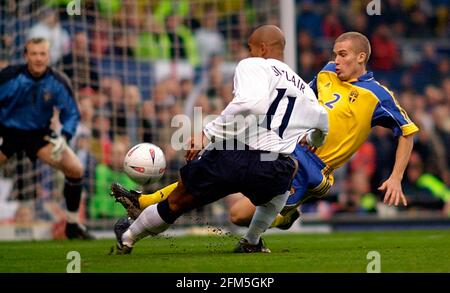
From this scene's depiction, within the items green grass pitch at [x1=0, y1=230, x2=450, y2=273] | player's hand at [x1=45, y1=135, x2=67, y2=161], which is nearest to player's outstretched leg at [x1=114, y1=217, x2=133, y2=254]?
green grass pitch at [x1=0, y1=230, x2=450, y2=273]

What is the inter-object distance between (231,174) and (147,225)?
Result: 2.46 ft

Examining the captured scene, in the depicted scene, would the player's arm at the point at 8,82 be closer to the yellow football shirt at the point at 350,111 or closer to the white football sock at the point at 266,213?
the yellow football shirt at the point at 350,111

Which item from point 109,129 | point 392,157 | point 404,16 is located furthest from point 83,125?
point 404,16

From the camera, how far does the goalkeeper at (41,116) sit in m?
11.6

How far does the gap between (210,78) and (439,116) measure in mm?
4462

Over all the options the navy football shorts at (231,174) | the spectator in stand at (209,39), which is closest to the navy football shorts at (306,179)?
the navy football shorts at (231,174)

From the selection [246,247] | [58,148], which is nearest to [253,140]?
[246,247]

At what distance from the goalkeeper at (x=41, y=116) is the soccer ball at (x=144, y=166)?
11.1ft

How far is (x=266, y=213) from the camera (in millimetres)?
7906

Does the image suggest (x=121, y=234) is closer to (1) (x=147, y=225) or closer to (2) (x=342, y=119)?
(1) (x=147, y=225)

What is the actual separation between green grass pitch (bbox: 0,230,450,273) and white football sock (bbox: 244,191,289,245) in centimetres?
24

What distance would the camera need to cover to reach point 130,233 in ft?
25.3

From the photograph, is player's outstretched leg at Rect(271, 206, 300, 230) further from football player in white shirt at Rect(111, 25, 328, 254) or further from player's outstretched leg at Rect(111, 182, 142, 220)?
player's outstretched leg at Rect(111, 182, 142, 220)

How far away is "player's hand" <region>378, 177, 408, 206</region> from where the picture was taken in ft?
26.0
